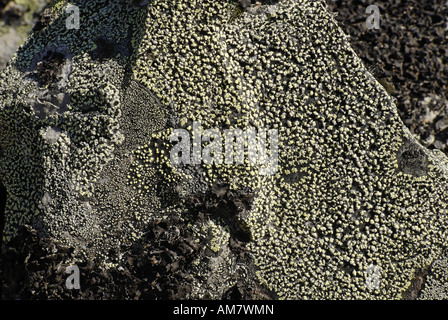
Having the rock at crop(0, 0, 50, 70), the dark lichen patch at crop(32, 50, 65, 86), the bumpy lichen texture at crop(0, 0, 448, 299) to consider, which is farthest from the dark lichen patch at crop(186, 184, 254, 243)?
the rock at crop(0, 0, 50, 70)

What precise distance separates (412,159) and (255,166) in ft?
5.44

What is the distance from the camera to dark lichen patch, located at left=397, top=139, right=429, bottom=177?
3893mm

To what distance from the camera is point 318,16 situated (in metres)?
3.93

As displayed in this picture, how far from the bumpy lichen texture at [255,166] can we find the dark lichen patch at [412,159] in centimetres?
1

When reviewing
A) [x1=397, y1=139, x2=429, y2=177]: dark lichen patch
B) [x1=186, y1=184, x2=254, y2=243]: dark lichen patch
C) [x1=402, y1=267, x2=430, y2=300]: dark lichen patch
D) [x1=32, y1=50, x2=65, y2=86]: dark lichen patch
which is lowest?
[x1=402, y1=267, x2=430, y2=300]: dark lichen patch

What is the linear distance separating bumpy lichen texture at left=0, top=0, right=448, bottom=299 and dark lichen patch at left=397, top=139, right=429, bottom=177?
1cm

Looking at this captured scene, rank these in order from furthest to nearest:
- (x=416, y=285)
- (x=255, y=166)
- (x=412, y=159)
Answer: (x=416, y=285), (x=412, y=159), (x=255, y=166)

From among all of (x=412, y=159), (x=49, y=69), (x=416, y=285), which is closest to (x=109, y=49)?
(x=49, y=69)

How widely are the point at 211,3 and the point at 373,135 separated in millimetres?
2171

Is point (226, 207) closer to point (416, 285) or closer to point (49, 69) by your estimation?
point (416, 285)

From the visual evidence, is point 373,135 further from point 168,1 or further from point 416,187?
point 168,1

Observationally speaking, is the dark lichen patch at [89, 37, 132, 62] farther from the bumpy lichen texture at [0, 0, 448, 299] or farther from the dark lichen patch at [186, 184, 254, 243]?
the dark lichen patch at [186, 184, 254, 243]

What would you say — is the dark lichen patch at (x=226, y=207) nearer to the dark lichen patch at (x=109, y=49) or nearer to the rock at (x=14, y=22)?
the dark lichen patch at (x=109, y=49)

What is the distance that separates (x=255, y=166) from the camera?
Result: 381cm
